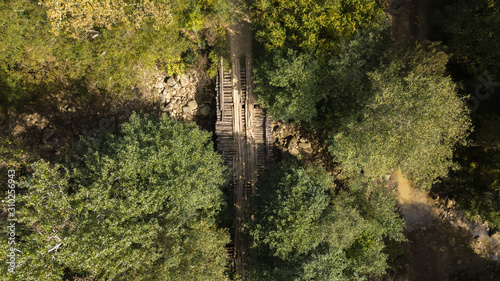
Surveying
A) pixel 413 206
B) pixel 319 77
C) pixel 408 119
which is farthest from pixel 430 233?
pixel 319 77

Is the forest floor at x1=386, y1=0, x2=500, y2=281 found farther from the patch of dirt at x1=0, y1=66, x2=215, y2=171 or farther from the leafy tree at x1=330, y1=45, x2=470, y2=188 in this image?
the patch of dirt at x1=0, y1=66, x2=215, y2=171

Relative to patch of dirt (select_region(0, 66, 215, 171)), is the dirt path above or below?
below

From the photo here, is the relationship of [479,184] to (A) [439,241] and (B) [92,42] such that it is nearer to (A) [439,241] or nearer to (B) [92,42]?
(A) [439,241]

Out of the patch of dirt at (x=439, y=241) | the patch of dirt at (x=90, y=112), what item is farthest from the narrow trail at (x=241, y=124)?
the patch of dirt at (x=439, y=241)

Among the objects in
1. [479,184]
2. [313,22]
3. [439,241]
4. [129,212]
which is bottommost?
[439,241]

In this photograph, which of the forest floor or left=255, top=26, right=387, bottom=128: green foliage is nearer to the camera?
left=255, top=26, right=387, bottom=128: green foliage

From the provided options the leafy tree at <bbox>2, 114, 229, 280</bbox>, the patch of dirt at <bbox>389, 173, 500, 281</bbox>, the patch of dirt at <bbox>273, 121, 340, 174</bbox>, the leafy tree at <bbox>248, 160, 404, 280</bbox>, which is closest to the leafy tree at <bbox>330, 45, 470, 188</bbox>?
the leafy tree at <bbox>248, 160, 404, 280</bbox>
